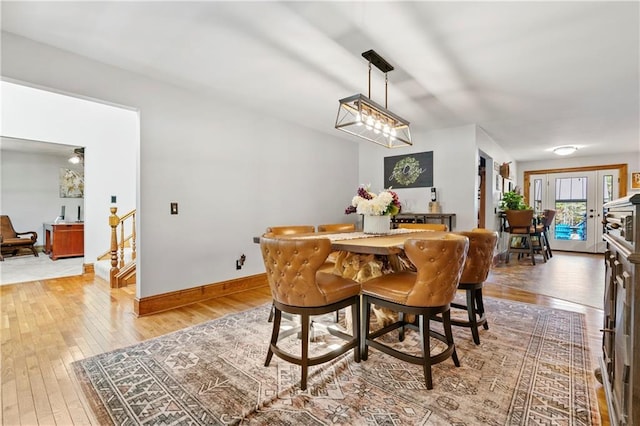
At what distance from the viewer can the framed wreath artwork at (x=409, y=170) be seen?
514cm

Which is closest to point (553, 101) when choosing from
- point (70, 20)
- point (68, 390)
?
point (70, 20)

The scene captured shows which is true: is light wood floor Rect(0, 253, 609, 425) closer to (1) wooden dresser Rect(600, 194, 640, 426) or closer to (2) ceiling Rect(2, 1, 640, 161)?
(1) wooden dresser Rect(600, 194, 640, 426)

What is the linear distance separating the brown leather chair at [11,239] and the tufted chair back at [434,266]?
26.0 feet

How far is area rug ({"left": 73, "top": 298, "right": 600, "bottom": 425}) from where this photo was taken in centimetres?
151

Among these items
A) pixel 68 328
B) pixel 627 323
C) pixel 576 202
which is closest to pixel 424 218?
pixel 627 323

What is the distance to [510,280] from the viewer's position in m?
4.41

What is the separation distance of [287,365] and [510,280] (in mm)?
3892

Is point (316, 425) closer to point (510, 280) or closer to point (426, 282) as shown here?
point (426, 282)

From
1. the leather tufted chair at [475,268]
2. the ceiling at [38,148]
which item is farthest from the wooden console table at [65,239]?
the leather tufted chair at [475,268]

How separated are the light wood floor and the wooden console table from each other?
220 cm

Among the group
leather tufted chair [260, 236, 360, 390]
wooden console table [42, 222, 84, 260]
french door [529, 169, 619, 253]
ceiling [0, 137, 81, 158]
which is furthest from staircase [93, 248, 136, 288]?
french door [529, 169, 619, 253]

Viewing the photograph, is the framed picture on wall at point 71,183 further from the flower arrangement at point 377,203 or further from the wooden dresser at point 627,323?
the wooden dresser at point 627,323

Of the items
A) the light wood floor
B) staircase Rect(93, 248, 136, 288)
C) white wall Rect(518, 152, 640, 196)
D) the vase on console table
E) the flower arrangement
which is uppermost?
white wall Rect(518, 152, 640, 196)

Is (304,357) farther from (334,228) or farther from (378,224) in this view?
(334,228)
